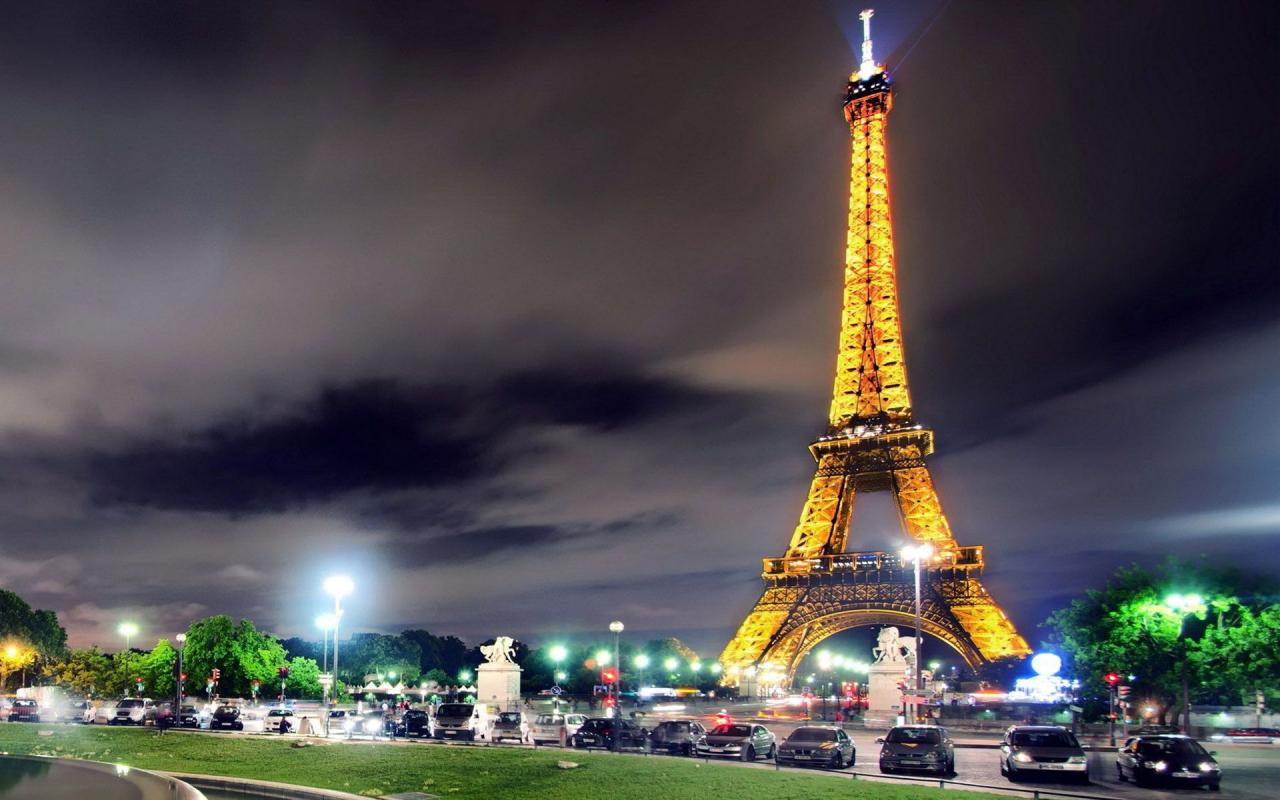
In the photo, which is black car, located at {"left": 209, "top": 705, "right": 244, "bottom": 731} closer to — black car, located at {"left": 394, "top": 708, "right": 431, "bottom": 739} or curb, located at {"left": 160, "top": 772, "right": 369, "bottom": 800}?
black car, located at {"left": 394, "top": 708, "right": 431, "bottom": 739}

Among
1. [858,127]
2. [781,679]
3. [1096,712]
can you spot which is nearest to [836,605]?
[781,679]

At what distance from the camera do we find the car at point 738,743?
35.3 m

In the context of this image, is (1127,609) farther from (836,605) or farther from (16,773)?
(16,773)

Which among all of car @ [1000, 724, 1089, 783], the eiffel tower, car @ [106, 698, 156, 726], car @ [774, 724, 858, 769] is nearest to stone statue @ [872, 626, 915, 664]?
the eiffel tower

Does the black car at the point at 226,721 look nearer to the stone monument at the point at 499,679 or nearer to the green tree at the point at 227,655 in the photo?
the stone monument at the point at 499,679

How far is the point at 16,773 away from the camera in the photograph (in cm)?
2862

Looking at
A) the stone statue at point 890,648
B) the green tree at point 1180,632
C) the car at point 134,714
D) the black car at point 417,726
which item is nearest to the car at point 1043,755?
the green tree at point 1180,632

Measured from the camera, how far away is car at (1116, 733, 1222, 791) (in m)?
27.9

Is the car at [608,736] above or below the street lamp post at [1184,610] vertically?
below

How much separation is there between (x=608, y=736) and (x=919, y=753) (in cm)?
1452

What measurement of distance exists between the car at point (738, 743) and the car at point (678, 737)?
754mm

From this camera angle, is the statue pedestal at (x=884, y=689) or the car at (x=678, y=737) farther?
the statue pedestal at (x=884, y=689)

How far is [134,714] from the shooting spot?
198 ft

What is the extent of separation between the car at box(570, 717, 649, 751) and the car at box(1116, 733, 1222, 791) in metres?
17.9
